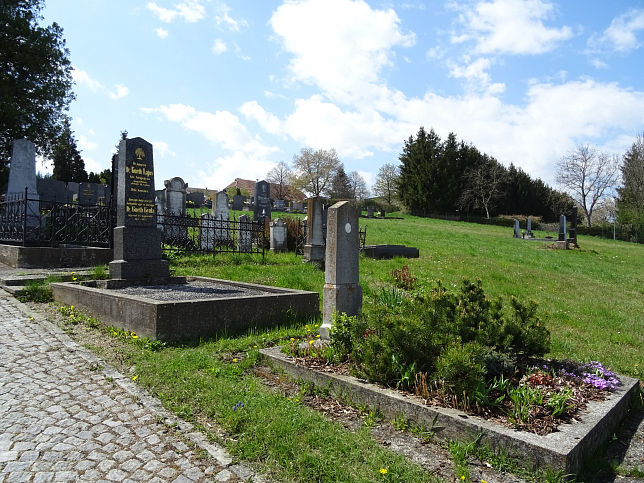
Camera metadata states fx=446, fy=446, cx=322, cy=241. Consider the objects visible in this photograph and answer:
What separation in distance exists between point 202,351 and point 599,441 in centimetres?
409

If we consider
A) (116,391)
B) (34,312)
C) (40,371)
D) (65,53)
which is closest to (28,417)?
(116,391)

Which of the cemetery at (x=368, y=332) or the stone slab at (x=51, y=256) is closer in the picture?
the cemetery at (x=368, y=332)

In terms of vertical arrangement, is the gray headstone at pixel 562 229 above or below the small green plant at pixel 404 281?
above

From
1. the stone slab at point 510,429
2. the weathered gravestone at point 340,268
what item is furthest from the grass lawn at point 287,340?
the weathered gravestone at point 340,268

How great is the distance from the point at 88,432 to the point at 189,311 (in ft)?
8.37

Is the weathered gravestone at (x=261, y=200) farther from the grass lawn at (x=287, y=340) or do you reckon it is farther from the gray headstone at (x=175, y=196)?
the grass lawn at (x=287, y=340)

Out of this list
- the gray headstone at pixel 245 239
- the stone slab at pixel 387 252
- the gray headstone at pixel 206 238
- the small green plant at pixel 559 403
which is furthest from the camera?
the gray headstone at pixel 245 239

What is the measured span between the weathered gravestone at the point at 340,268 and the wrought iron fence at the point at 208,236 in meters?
8.82

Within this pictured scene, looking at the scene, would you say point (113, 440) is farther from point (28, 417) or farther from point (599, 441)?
point (599, 441)

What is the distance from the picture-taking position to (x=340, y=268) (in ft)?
19.5

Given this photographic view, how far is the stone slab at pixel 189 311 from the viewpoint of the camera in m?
5.82

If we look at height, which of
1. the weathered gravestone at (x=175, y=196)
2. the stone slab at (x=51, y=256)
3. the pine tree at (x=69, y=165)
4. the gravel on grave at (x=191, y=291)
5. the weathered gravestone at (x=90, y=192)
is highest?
the pine tree at (x=69, y=165)

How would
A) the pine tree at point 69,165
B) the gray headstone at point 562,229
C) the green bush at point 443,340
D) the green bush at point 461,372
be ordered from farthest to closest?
the pine tree at point 69,165 < the gray headstone at point 562,229 < the green bush at point 443,340 < the green bush at point 461,372

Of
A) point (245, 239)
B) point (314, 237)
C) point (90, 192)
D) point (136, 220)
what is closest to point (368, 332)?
point (136, 220)
